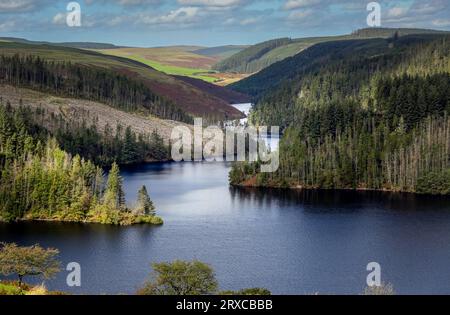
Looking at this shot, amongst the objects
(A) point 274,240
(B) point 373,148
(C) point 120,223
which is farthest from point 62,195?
(B) point 373,148

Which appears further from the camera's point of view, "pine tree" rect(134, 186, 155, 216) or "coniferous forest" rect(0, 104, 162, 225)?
"coniferous forest" rect(0, 104, 162, 225)

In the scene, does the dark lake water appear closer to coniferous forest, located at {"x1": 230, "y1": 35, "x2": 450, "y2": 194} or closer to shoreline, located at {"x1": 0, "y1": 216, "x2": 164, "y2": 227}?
shoreline, located at {"x1": 0, "y1": 216, "x2": 164, "y2": 227}

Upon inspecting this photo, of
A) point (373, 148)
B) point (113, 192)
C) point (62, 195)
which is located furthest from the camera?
point (373, 148)

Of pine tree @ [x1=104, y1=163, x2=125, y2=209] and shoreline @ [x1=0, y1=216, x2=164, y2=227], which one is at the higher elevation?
pine tree @ [x1=104, y1=163, x2=125, y2=209]

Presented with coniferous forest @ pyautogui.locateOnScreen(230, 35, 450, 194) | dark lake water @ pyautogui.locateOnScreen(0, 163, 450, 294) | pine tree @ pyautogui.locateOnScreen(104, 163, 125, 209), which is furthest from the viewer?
coniferous forest @ pyautogui.locateOnScreen(230, 35, 450, 194)

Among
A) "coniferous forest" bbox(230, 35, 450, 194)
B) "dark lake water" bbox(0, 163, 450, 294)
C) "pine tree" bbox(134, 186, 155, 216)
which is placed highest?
"coniferous forest" bbox(230, 35, 450, 194)

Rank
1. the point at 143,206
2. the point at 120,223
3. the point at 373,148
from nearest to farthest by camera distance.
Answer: the point at 120,223 < the point at 143,206 < the point at 373,148

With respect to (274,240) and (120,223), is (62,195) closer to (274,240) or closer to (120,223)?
(120,223)

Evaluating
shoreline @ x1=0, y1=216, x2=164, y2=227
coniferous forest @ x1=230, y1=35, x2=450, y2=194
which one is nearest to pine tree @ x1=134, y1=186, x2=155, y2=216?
shoreline @ x1=0, y1=216, x2=164, y2=227

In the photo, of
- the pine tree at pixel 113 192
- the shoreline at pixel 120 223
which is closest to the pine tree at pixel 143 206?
the shoreline at pixel 120 223
